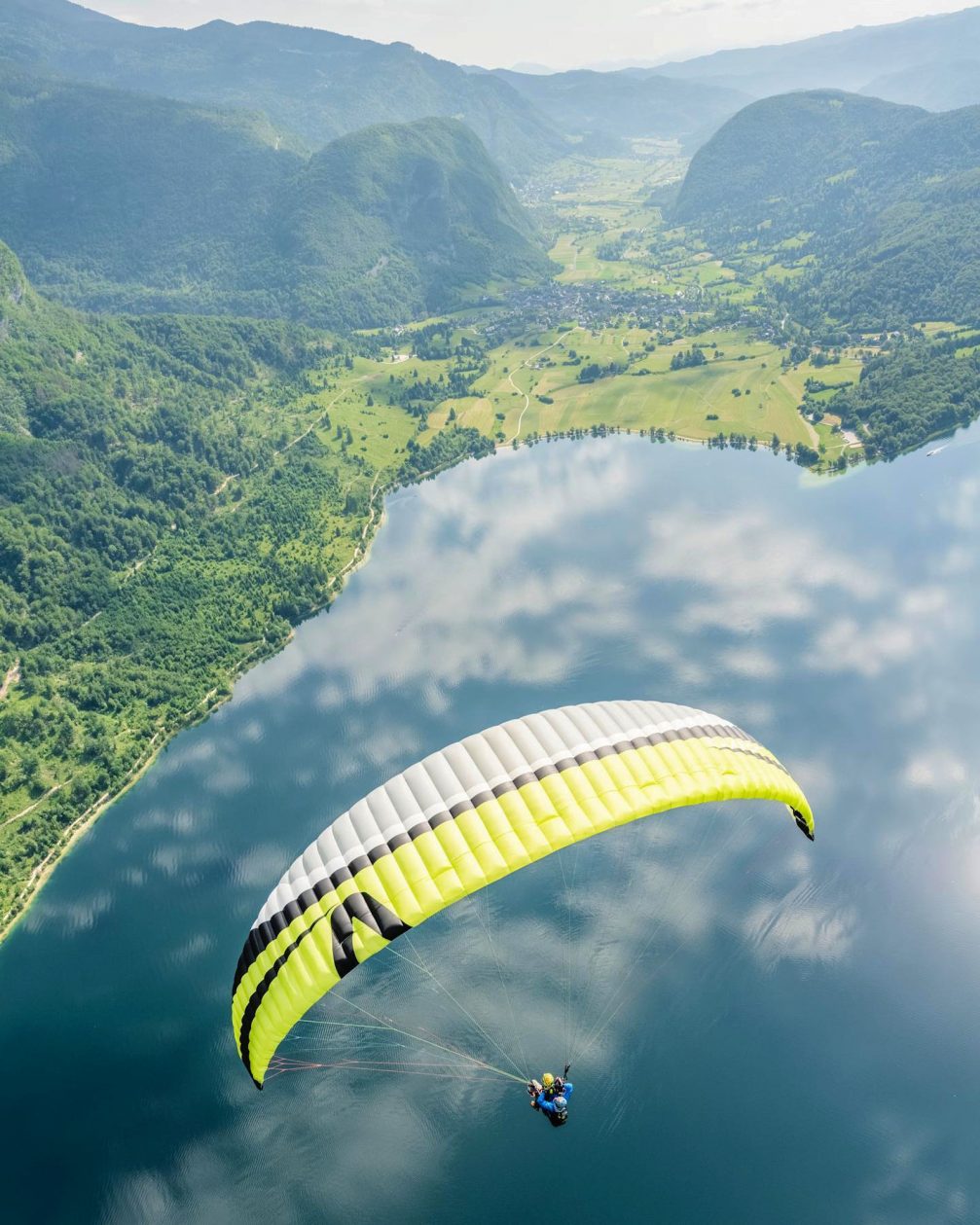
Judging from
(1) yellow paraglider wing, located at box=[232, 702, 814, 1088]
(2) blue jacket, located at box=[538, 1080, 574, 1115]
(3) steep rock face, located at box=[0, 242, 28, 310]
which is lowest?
(2) blue jacket, located at box=[538, 1080, 574, 1115]

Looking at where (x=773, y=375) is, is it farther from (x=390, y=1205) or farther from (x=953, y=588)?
(x=390, y=1205)

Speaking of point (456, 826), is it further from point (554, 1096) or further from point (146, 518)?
point (146, 518)

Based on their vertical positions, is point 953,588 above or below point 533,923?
above

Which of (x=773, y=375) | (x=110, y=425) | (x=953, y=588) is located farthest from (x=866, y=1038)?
(x=773, y=375)

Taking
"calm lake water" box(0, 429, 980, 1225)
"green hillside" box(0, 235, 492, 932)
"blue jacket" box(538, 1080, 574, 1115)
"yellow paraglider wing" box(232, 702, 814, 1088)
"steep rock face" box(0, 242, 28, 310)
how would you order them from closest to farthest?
"yellow paraglider wing" box(232, 702, 814, 1088), "blue jacket" box(538, 1080, 574, 1115), "calm lake water" box(0, 429, 980, 1225), "green hillside" box(0, 235, 492, 932), "steep rock face" box(0, 242, 28, 310)

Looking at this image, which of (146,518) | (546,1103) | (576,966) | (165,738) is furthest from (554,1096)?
(146,518)

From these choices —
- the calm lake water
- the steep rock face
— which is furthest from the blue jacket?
the steep rock face

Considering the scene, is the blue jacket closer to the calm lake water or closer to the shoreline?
the calm lake water

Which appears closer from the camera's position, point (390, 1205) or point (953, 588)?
point (390, 1205)
